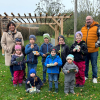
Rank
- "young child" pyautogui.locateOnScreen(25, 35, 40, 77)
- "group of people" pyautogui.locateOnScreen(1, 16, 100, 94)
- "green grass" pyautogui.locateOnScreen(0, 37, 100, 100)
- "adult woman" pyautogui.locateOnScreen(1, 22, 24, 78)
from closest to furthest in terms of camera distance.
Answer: "green grass" pyautogui.locateOnScreen(0, 37, 100, 100) → "group of people" pyautogui.locateOnScreen(1, 16, 100, 94) → "young child" pyautogui.locateOnScreen(25, 35, 40, 77) → "adult woman" pyautogui.locateOnScreen(1, 22, 24, 78)

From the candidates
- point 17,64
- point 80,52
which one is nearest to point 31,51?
point 17,64

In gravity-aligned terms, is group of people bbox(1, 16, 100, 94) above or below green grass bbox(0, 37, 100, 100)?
above

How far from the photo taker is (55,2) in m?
15.1

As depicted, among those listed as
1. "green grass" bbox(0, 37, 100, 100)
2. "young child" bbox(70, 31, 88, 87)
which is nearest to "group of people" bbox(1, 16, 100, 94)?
"young child" bbox(70, 31, 88, 87)

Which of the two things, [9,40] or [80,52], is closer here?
[80,52]

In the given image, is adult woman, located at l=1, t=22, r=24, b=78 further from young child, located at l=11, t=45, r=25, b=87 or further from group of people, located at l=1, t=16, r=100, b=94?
young child, located at l=11, t=45, r=25, b=87

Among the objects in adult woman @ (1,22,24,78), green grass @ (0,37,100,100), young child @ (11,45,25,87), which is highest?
adult woman @ (1,22,24,78)

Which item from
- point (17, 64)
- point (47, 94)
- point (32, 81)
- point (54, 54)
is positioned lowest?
point (47, 94)

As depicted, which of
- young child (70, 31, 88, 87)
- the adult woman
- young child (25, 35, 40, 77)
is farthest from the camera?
the adult woman

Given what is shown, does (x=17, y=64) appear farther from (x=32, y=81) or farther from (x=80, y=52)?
(x=80, y=52)

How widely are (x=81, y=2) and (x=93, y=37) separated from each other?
8.57 meters

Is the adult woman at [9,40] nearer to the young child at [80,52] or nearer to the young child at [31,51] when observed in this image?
the young child at [31,51]

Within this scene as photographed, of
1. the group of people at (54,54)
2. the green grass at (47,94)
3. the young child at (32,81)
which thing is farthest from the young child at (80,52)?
the young child at (32,81)

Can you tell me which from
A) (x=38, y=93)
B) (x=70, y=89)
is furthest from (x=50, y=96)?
(x=70, y=89)
